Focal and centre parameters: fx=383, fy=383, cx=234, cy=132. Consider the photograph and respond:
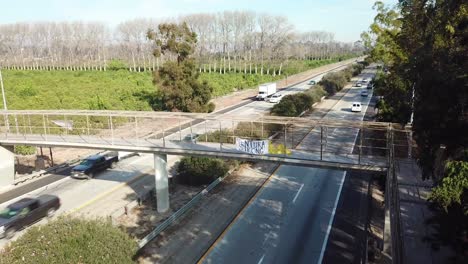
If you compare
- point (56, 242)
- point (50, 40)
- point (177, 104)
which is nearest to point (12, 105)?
point (177, 104)

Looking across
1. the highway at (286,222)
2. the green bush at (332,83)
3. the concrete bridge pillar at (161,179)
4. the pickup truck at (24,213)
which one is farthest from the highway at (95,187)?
the green bush at (332,83)

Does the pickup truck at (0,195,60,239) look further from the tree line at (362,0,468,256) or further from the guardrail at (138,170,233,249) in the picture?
the tree line at (362,0,468,256)

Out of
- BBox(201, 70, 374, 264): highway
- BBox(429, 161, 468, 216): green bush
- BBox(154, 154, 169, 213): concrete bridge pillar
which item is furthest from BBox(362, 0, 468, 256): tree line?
BBox(154, 154, 169, 213): concrete bridge pillar

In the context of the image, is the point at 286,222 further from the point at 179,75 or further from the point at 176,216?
the point at 179,75

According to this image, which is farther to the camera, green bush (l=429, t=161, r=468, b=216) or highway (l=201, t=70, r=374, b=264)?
highway (l=201, t=70, r=374, b=264)

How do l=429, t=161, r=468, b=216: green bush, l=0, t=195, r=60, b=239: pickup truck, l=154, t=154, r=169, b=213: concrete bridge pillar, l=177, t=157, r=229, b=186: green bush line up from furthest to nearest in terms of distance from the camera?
l=177, t=157, r=229, b=186: green bush < l=154, t=154, r=169, b=213: concrete bridge pillar < l=0, t=195, r=60, b=239: pickup truck < l=429, t=161, r=468, b=216: green bush

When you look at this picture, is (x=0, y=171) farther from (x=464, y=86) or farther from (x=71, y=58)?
(x=71, y=58)

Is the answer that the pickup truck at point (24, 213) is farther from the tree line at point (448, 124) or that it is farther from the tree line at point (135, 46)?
the tree line at point (135, 46)
